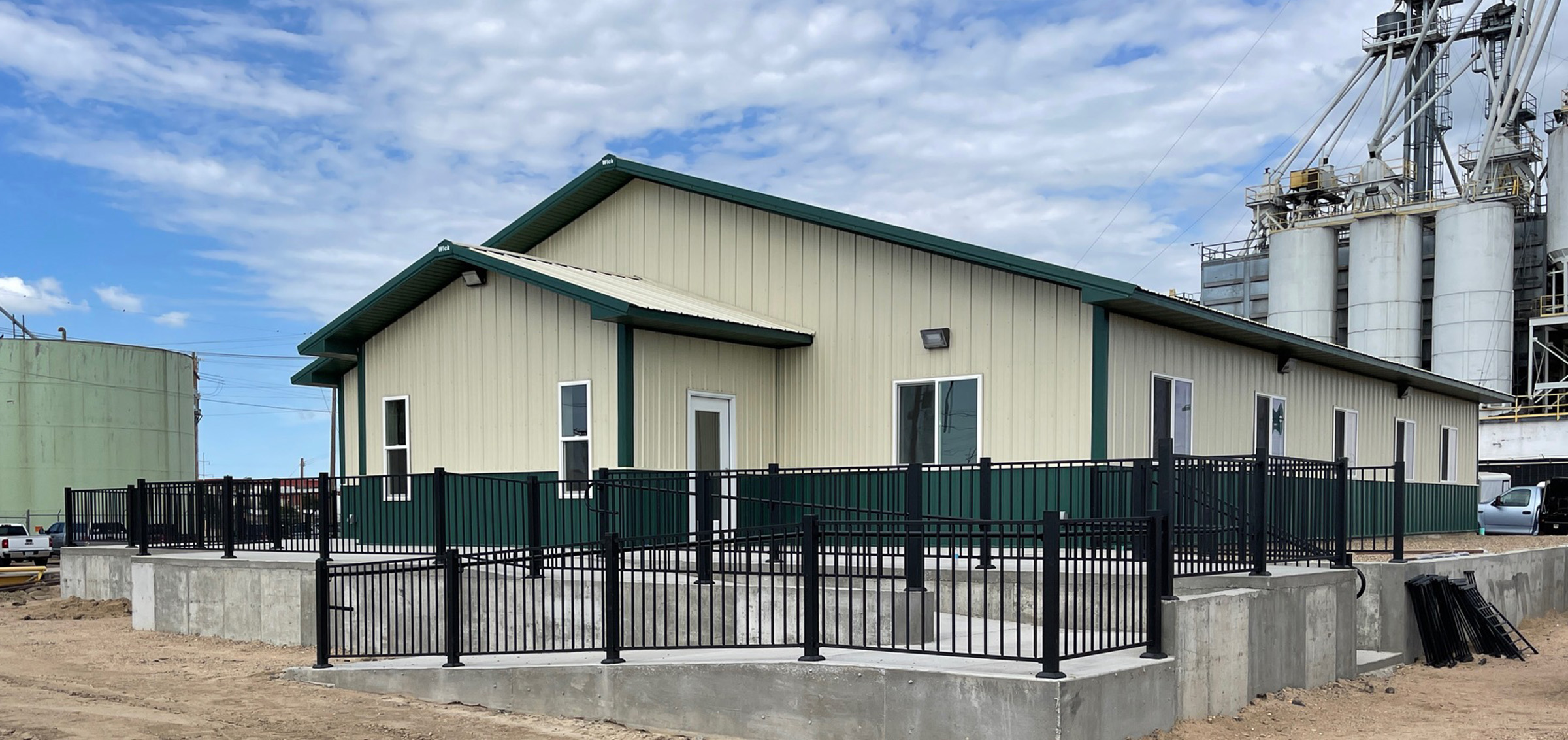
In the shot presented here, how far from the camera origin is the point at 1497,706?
Answer: 40.9ft

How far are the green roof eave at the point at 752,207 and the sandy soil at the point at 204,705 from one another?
7.77m

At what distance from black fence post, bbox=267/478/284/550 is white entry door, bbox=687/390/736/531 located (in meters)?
5.55

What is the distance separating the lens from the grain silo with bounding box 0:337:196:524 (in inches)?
1885

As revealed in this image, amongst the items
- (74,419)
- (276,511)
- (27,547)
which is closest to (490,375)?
(276,511)

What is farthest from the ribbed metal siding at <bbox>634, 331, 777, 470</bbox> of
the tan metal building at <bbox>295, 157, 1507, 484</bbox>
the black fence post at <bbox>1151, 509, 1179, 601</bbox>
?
the black fence post at <bbox>1151, 509, 1179, 601</bbox>

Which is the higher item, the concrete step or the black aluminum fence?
the black aluminum fence

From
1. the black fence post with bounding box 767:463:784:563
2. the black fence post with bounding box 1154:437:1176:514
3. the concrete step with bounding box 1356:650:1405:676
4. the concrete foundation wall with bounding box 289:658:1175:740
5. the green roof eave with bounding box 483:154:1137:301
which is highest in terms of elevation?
the green roof eave with bounding box 483:154:1137:301

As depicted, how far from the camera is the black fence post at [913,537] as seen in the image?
11040 millimetres

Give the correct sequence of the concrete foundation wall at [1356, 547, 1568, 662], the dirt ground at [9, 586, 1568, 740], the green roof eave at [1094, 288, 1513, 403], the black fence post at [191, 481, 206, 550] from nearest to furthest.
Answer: the dirt ground at [9, 586, 1568, 740], the concrete foundation wall at [1356, 547, 1568, 662], the green roof eave at [1094, 288, 1513, 403], the black fence post at [191, 481, 206, 550]

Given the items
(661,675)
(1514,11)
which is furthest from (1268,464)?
(1514,11)

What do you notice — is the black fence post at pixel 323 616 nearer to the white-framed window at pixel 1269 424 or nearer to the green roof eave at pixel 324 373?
the green roof eave at pixel 324 373

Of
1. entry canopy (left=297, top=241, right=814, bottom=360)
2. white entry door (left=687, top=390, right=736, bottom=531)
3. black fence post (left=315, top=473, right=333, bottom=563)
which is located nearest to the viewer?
black fence post (left=315, top=473, right=333, bottom=563)

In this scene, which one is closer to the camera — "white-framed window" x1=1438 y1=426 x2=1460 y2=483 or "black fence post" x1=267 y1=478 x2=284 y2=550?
"black fence post" x1=267 y1=478 x2=284 y2=550

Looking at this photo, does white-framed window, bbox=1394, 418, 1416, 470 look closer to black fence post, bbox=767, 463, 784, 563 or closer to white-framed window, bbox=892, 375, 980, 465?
white-framed window, bbox=892, 375, 980, 465
